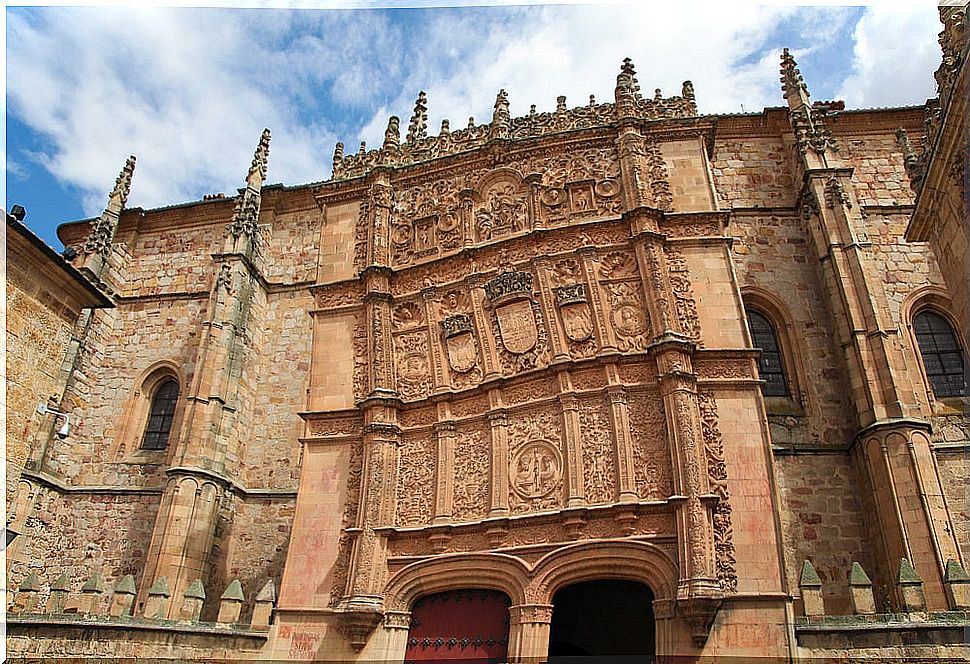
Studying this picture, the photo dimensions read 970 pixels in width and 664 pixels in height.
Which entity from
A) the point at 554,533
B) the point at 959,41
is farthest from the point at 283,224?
the point at 959,41

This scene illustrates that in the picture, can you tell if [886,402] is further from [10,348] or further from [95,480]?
[95,480]

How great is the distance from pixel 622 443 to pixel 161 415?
13.3m

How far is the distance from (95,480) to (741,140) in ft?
61.8

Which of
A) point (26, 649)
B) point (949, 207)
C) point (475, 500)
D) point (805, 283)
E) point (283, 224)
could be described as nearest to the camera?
point (949, 207)

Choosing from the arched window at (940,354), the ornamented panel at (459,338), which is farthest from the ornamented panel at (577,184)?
the arched window at (940,354)

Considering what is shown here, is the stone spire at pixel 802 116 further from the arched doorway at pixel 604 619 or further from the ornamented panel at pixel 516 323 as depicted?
the arched doorway at pixel 604 619

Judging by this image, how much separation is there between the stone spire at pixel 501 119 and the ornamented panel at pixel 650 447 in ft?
23.5

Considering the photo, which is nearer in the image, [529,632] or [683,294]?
[529,632]

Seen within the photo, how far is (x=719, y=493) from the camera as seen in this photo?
36.0 ft

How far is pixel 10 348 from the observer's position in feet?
26.1

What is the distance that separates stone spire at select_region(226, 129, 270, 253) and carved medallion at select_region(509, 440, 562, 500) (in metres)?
10.8

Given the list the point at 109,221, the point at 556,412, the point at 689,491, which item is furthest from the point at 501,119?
the point at 109,221

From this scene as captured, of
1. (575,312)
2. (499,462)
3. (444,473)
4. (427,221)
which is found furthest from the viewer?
(427,221)

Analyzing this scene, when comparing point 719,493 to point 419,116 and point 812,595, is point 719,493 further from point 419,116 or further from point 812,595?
point 419,116
